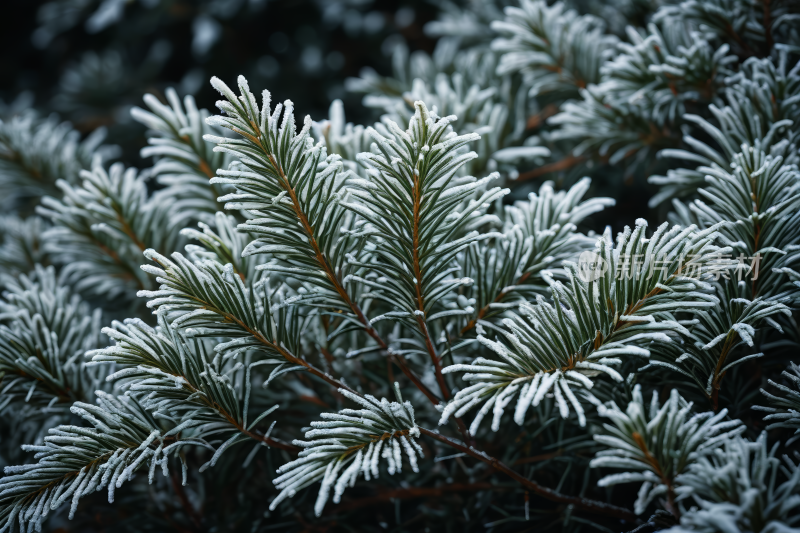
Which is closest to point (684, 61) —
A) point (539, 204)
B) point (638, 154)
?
point (638, 154)

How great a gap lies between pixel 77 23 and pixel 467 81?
92 cm

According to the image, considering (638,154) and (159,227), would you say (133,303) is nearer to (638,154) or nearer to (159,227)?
(159,227)

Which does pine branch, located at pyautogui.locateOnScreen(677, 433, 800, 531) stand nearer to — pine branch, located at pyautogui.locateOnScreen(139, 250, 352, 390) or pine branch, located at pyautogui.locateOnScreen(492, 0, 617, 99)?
pine branch, located at pyautogui.locateOnScreen(139, 250, 352, 390)

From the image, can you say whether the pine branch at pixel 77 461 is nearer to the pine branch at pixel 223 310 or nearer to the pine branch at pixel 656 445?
the pine branch at pixel 223 310

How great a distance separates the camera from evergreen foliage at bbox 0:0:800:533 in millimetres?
401

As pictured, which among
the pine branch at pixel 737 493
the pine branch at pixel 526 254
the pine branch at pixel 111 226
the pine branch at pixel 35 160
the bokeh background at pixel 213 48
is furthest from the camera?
the bokeh background at pixel 213 48

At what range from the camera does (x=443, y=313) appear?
0.44m

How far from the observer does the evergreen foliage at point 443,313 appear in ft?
1.32

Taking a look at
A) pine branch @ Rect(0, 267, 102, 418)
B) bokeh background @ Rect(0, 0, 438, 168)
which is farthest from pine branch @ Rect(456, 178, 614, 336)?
bokeh background @ Rect(0, 0, 438, 168)

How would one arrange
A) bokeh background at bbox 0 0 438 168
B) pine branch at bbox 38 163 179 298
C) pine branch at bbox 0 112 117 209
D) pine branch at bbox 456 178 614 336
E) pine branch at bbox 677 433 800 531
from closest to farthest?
pine branch at bbox 677 433 800 531
pine branch at bbox 456 178 614 336
pine branch at bbox 38 163 179 298
pine branch at bbox 0 112 117 209
bokeh background at bbox 0 0 438 168

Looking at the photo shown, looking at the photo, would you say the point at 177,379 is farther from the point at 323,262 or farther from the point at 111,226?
the point at 111,226

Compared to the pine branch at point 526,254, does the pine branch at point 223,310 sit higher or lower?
lower

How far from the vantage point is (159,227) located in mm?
636

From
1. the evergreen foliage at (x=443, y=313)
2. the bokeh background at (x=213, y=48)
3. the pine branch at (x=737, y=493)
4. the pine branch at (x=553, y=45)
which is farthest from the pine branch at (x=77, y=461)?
the bokeh background at (x=213, y=48)
